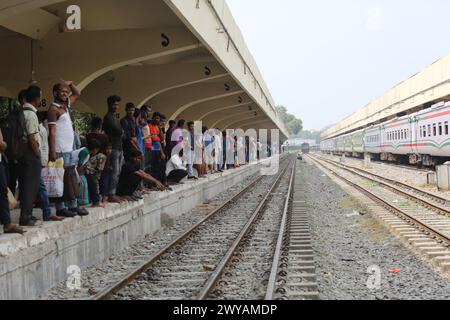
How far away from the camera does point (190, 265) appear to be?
767 cm

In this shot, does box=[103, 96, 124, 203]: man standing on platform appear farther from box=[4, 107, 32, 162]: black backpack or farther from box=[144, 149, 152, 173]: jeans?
box=[144, 149, 152, 173]: jeans

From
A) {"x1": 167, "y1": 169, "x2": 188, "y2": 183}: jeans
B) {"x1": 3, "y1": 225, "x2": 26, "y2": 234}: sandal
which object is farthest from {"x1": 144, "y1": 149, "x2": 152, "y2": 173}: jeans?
{"x1": 3, "y1": 225, "x2": 26, "y2": 234}: sandal

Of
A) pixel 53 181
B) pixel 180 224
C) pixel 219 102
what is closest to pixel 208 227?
pixel 180 224

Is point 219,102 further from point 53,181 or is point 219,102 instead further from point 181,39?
point 53,181

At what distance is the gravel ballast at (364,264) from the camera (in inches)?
250

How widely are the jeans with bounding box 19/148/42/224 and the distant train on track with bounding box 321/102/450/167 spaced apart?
66.7ft

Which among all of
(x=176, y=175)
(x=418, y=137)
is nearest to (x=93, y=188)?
(x=176, y=175)

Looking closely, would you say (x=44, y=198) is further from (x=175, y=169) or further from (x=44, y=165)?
(x=175, y=169)

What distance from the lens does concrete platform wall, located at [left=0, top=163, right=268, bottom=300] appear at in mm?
5465

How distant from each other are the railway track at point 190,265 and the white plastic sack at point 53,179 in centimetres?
137

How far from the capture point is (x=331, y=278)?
7.03m
